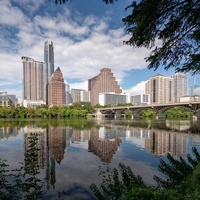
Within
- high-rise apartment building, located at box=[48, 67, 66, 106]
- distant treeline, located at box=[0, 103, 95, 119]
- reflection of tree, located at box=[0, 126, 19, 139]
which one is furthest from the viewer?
high-rise apartment building, located at box=[48, 67, 66, 106]

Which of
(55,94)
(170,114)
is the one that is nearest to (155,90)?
(170,114)

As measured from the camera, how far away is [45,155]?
18.1 m

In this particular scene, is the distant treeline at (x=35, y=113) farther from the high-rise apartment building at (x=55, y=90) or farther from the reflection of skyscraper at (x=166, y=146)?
the reflection of skyscraper at (x=166, y=146)

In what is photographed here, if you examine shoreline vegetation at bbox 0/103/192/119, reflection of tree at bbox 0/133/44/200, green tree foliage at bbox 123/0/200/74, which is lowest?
shoreline vegetation at bbox 0/103/192/119

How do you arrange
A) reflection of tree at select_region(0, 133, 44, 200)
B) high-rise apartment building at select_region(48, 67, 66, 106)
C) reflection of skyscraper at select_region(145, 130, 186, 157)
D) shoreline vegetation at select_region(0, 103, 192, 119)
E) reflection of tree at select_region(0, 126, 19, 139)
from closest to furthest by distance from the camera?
reflection of tree at select_region(0, 133, 44, 200), reflection of skyscraper at select_region(145, 130, 186, 157), reflection of tree at select_region(0, 126, 19, 139), shoreline vegetation at select_region(0, 103, 192, 119), high-rise apartment building at select_region(48, 67, 66, 106)

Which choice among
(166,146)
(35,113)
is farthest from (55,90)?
(166,146)

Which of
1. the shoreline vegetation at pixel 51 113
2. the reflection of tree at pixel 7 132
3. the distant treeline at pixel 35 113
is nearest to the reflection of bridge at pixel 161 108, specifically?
the shoreline vegetation at pixel 51 113

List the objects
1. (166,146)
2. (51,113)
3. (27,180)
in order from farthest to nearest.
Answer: (51,113), (166,146), (27,180)

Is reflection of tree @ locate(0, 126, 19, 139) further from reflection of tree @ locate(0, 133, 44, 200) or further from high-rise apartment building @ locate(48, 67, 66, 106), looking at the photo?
high-rise apartment building @ locate(48, 67, 66, 106)

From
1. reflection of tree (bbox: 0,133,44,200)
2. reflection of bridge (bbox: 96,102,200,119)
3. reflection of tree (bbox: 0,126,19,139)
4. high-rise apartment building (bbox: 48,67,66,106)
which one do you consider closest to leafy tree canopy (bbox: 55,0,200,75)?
reflection of tree (bbox: 0,133,44,200)

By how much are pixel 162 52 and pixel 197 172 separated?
5078 millimetres

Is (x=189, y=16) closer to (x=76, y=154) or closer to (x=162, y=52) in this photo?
(x=162, y=52)

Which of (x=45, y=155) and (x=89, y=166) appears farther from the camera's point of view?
(x=45, y=155)

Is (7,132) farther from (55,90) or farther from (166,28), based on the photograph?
(55,90)
